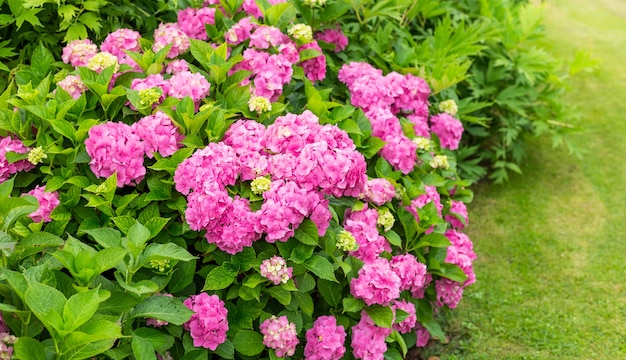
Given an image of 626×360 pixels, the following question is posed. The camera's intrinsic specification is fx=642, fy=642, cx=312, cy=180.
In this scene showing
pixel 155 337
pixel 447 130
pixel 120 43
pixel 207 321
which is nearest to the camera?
pixel 155 337

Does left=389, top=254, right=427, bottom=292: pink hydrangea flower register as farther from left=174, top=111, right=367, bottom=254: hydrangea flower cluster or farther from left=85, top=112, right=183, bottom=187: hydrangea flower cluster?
left=85, top=112, right=183, bottom=187: hydrangea flower cluster

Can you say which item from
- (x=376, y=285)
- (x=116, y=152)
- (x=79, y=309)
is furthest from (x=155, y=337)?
(x=376, y=285)

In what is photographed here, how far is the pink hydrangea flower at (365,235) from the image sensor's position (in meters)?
2.64

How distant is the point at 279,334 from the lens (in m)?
2.37

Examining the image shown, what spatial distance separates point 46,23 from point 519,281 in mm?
3051

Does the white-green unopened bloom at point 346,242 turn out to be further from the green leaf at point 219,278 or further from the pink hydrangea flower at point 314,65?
the pink hydrangea flower at point 314,65

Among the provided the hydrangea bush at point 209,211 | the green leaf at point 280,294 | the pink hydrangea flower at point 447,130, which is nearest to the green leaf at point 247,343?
the hydrangea bush at point 209,211

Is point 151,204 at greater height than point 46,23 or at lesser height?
lesser

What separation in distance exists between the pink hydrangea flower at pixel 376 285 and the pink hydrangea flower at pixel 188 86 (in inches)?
39.6

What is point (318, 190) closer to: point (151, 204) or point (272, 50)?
point (151, 204)

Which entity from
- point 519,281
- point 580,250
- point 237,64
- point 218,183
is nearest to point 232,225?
point 218,183

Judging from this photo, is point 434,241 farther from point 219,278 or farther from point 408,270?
point 219,278

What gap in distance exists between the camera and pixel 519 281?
3.91 m

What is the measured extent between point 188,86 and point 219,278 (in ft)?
2.82
